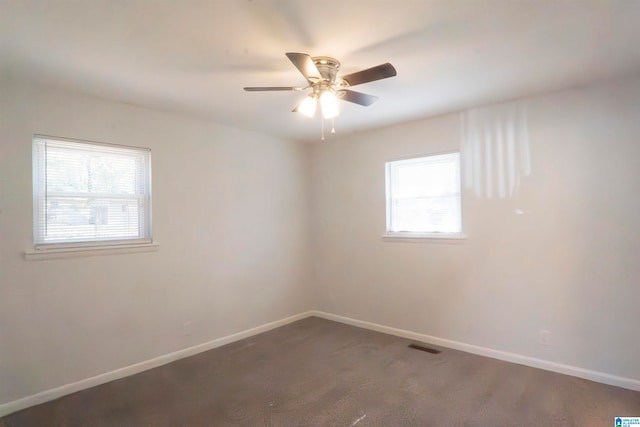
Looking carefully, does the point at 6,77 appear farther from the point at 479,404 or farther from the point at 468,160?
the point at 479,404

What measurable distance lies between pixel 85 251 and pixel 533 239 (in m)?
3.94

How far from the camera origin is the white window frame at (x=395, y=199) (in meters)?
3.61

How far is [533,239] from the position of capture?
10.2 ft

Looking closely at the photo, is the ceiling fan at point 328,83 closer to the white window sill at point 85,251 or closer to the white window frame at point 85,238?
the white window frame at point 85,238

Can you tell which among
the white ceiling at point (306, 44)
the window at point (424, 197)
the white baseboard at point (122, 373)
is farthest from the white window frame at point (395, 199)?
the white baseboard at point (122, 373)

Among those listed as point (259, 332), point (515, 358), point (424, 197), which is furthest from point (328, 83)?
point (259, 332)

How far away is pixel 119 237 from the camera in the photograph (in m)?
3.18

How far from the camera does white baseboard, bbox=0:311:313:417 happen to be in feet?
8.41

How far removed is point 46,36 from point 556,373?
14.7 ft

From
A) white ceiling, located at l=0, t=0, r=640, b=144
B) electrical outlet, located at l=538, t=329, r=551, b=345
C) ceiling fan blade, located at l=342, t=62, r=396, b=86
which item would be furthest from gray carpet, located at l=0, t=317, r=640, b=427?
white ceiling, located at l=0, t=0, r=640, b=144

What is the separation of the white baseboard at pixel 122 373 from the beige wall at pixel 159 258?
0.05 meters

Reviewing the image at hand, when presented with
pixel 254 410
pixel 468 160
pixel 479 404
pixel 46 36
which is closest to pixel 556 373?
pixel 479 404

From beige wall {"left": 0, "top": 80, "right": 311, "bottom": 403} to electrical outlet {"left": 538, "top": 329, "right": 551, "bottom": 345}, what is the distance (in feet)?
9.29

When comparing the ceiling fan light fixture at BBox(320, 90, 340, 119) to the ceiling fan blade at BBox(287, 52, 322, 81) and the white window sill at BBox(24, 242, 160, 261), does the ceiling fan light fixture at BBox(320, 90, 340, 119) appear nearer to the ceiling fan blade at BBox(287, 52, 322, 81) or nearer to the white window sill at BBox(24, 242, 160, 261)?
the ceiling fan blade at BBox(287, 52, 322, 81)
